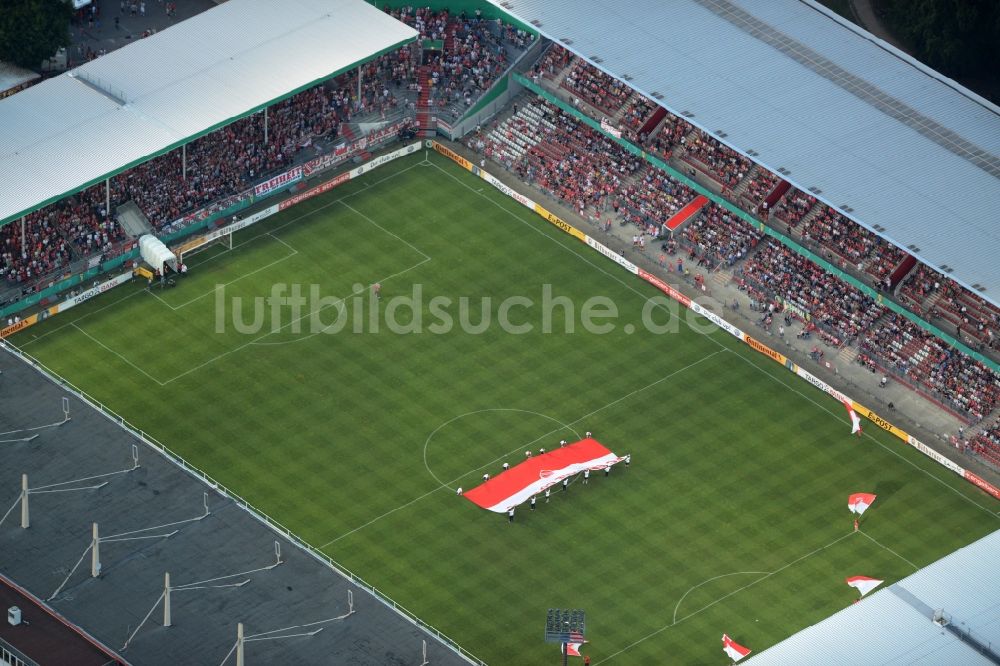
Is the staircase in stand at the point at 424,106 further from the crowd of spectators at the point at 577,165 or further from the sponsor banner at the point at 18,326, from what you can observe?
the sponsor banner at the point at 18,326

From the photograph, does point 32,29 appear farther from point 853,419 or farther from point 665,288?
point 853,419

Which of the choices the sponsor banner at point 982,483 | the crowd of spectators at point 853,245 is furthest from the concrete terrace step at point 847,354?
the sponsor banner at point 982,483

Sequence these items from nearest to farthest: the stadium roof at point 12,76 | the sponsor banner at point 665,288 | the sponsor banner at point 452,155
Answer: the sponsor banner at point 665,288
the stadium roof at point 12,76
the sponsor banner at point 452,155

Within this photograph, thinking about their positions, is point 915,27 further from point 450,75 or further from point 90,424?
point 90,424

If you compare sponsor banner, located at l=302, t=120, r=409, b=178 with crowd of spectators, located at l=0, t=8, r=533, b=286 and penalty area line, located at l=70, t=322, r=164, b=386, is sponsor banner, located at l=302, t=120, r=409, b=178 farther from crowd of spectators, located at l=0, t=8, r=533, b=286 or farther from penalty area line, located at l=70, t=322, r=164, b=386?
penalty area line, located at l=70, t=322, r=164, b=386

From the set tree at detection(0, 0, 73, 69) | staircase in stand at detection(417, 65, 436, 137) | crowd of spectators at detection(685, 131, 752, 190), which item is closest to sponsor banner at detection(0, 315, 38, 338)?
tree at detection(0, 0, 73, 69)

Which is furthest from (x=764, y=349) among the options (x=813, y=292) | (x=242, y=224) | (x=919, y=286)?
(x=242, y=224)
